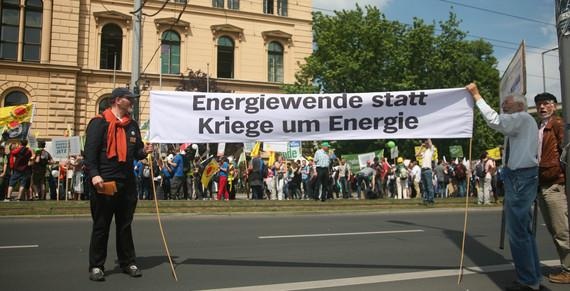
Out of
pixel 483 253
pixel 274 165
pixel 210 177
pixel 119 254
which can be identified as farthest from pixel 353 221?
pixel 274 165

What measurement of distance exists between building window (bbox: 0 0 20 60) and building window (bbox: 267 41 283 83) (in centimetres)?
1964

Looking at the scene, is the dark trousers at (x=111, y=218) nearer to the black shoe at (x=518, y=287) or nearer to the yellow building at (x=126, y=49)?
the black shoe at (x=518, y=287)

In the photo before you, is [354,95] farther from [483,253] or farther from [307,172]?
[307,172]

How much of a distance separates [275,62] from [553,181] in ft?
130

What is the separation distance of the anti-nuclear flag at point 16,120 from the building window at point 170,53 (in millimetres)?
20184

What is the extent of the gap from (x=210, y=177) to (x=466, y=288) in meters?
15.7

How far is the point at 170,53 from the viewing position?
4072cm

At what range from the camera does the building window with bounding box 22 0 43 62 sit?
116 ft

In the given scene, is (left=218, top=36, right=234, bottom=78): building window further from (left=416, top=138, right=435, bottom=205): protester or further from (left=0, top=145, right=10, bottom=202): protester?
(left=416, top=138, right=435, bottom=205): protester

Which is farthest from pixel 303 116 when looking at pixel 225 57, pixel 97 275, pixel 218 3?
pixel 218 3

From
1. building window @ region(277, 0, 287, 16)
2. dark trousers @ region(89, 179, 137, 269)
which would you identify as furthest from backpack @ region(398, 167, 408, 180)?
building window @ region(277, 0, 287, 16)

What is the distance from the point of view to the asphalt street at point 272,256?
220 inches

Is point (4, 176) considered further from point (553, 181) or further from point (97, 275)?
point (553, 181)

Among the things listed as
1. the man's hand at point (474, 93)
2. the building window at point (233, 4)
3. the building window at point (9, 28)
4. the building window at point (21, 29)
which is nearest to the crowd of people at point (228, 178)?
the man's hand at point (474, 93)
